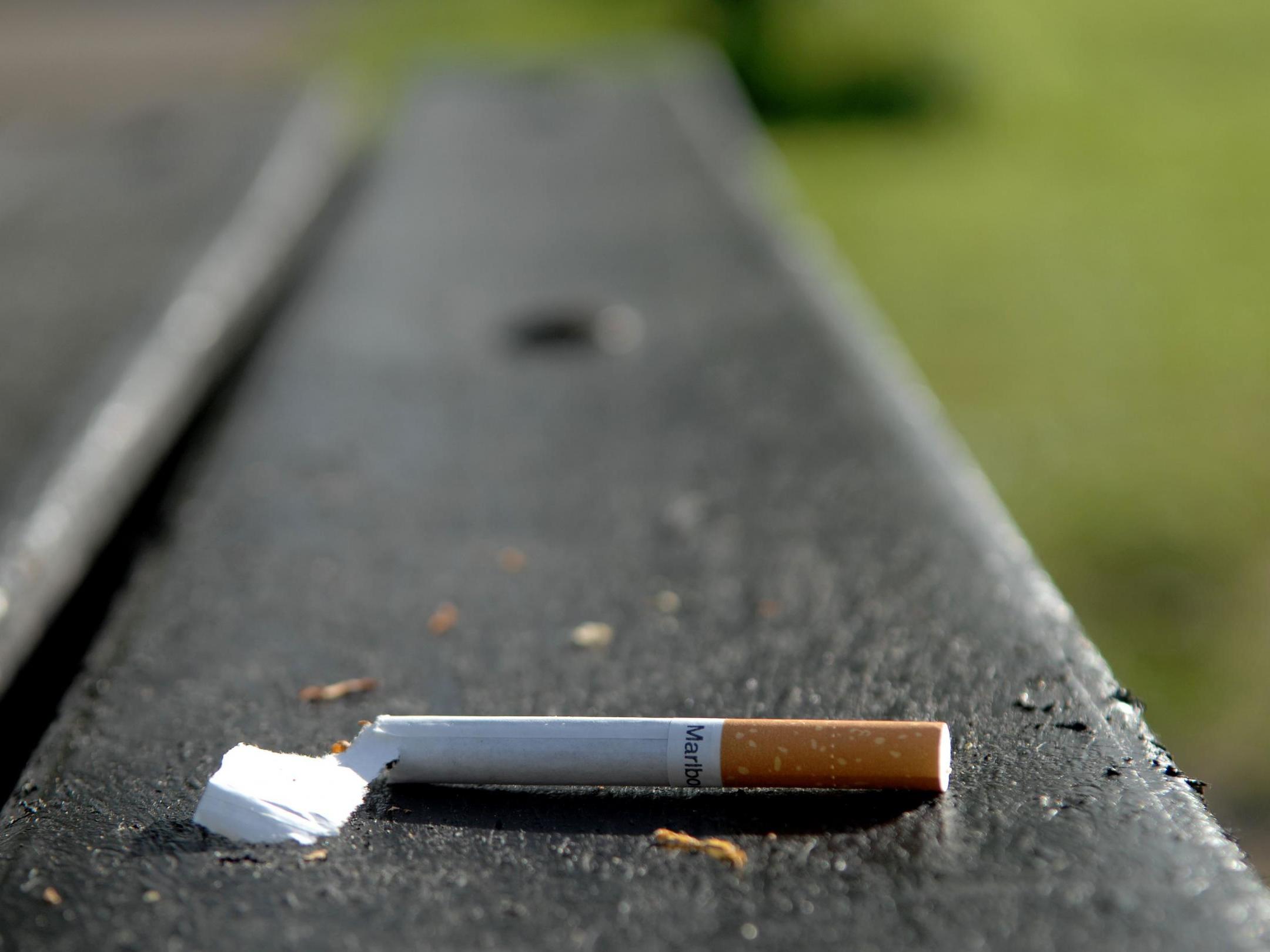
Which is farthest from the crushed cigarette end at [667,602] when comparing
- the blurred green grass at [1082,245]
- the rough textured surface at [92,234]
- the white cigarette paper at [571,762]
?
the blurred green grass at [1082,245]

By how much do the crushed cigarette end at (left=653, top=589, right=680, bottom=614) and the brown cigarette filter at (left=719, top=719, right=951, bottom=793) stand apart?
251 mm

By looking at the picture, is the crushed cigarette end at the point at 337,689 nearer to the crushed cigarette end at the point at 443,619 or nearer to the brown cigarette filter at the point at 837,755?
the crushed cigarette end at the point at 443,619

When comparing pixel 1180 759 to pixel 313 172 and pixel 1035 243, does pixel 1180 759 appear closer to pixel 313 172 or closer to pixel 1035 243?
pixel 313 172

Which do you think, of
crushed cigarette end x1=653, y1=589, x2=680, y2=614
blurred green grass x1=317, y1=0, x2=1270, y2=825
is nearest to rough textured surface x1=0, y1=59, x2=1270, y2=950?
crushed cigarette end x1=653, y1=589, x2=680, y2=614

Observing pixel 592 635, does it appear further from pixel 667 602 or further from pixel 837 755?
pixel 837 755

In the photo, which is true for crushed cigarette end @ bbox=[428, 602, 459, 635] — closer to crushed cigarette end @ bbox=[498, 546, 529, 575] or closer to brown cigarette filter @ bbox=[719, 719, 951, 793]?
crushed cigarette end @ bbox=[498, 546, 529, 575]

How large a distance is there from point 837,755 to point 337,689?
33cm

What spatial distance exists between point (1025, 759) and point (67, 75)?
7628mm

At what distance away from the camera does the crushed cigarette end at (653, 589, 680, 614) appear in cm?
91

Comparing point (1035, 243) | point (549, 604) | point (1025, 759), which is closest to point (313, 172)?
point (549, 604)

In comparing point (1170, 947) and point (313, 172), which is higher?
point (1170, 947)

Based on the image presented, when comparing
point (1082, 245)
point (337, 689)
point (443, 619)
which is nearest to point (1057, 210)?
point (1082, 245)

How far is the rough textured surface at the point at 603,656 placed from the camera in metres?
0.58

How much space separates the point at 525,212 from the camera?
7.21 feet
